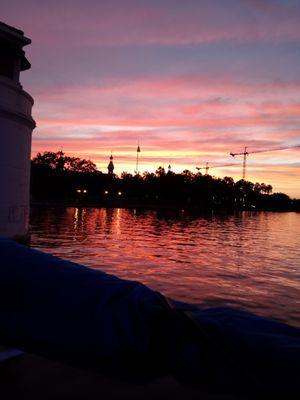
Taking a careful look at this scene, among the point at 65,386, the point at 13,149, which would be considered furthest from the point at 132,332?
the point at 13,149

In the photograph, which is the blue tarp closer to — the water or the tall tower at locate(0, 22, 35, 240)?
the water

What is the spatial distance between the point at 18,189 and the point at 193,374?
1536cm

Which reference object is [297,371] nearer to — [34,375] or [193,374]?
[193,374]

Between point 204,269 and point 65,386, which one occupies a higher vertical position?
point 65,386

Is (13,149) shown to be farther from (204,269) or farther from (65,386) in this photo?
(65,386)

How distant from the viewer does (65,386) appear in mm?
5609

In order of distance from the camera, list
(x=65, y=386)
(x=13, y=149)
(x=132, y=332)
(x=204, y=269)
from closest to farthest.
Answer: (x=132, y=332)
(x=65, y=386)
(x=13, y=149)
(x=204, y=269)

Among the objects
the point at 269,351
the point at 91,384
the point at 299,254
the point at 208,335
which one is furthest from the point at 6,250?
the point at 299,254

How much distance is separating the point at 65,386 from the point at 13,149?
39.6ft

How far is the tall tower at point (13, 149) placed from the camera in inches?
619

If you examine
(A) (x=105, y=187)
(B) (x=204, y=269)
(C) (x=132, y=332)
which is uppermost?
(A) (x=105, y=187)

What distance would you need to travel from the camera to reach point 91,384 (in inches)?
223

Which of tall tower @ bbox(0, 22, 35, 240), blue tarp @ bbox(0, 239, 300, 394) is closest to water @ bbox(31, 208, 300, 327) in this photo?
tall tower @ bbox(0, 22, 35, 240)

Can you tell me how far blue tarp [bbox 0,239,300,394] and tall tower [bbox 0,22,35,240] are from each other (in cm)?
1388
